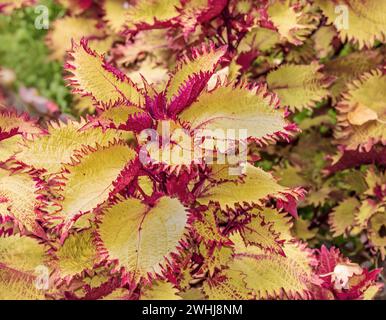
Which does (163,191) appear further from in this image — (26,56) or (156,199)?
(26,56)

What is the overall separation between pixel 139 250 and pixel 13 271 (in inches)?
10.2

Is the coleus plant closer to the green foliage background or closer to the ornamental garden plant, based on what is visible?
the ornamental garden plant

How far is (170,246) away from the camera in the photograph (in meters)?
0.90

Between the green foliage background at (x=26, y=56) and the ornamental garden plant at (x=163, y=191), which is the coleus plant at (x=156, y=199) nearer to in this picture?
the ornamental garden plant at (x=163, y=191)

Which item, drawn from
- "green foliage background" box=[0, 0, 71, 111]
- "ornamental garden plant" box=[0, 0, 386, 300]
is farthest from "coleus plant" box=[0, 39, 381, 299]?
"green foliage background" box=[0, 0, 71, 111]

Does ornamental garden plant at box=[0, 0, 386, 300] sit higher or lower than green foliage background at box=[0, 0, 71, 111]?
higher

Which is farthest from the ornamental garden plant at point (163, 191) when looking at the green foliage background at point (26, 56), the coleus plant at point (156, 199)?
the green foliage background at point (26, 56)

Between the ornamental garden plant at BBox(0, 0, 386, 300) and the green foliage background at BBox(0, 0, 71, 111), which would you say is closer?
the ornamental garden plant at BBox(0, 0, 386, 300)

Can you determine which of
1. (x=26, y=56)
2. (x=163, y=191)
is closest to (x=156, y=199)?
(x=163, y=191)

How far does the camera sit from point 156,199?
96cm

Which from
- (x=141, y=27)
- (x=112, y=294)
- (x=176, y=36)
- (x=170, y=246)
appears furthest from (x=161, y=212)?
(x=176, y=36)

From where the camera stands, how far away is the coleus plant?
0.91 meters

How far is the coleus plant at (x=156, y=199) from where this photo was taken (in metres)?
0.91

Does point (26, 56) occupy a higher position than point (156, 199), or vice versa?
point (156, 199)
